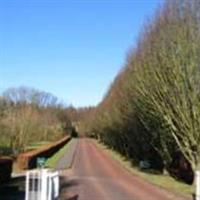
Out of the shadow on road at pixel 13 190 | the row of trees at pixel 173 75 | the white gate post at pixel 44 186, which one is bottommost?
the white gate post at pixel 44 186

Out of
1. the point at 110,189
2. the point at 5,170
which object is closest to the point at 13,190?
the point at 5,170

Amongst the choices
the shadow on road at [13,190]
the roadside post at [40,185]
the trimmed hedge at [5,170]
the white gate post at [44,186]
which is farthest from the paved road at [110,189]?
the white gate post at [44,186]

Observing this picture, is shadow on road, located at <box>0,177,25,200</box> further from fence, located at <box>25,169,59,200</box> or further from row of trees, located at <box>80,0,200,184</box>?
row of trees, located at <box>80,0,200,184</box>

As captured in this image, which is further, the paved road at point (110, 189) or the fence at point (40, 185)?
the paved road at point (110, 189)

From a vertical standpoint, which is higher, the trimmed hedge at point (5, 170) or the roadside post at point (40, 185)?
the trimmed hedge at point (5, 170)

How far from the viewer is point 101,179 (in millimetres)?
42562

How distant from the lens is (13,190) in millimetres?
30125

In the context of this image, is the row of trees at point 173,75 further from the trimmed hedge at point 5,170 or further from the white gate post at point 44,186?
the white gate post at point 44,186

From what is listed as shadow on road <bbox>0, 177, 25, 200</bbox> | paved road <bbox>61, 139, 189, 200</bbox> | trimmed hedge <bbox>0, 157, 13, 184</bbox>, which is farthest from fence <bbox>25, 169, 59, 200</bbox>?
trimmed hedge <bbox>0, 157, 13, 184</bbox>

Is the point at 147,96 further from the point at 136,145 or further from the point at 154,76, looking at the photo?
the point at 136,145

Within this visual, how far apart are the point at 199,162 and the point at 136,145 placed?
28.3 metres

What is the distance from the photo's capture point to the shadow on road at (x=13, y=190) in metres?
26.8

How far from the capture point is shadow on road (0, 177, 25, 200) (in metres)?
26.8

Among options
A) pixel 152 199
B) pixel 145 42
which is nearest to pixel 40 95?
pixel 145 42
